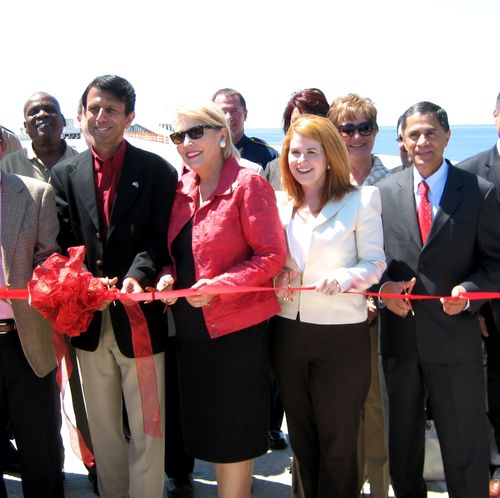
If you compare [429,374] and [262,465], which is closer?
[429,374]

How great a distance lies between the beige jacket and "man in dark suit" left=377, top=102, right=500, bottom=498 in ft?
6.40

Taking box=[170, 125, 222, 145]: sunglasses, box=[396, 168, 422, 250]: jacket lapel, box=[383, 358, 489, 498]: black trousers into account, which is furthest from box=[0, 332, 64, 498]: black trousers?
box=[396, 168, 422, 250]: jacket lapel

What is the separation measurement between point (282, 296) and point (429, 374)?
960 millimetres

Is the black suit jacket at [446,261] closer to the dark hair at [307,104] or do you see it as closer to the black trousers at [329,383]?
the black trousers at [329,383]

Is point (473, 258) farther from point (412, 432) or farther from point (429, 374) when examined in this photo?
point (412, 432)

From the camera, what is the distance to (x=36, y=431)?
365cm

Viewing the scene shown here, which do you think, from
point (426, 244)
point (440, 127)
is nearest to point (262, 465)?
point (426, 244)

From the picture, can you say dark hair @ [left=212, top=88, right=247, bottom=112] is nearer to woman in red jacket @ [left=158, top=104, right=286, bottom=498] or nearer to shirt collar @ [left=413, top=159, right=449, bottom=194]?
woman in red jacket @ [left=158, top=104, right=286, bottom=498]

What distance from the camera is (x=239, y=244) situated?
11.3ft

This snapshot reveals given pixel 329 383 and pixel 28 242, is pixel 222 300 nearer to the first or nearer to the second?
pixel 329 383

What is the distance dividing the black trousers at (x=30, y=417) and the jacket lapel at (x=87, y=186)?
817 mm

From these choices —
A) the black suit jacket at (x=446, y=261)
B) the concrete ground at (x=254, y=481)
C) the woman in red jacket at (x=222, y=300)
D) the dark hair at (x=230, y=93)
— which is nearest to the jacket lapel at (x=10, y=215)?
the woman in red jacket at (x=222, y=300)

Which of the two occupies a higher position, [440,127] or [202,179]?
[440,127]

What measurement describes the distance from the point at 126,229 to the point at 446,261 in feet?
5.96
